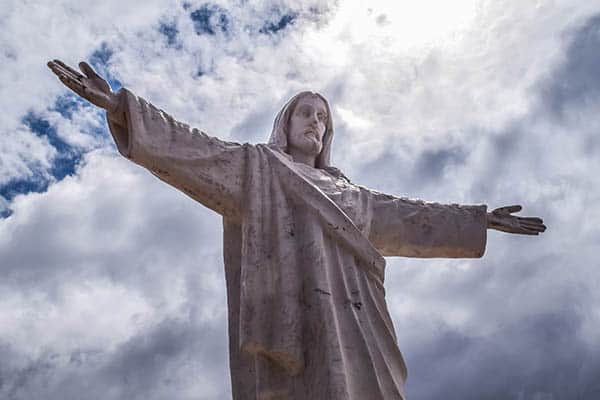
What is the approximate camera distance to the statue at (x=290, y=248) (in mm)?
6633

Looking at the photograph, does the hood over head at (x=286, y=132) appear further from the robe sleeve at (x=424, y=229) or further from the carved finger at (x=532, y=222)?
the carved finger at (x=532, y=222)

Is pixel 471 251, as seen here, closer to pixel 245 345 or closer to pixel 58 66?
pixel 245 345

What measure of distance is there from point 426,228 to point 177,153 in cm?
304

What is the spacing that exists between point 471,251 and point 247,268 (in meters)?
3.01

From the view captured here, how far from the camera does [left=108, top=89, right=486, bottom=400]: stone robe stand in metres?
6.62

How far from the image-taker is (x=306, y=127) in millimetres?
8867

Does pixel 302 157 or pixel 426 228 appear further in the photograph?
pixel 302 157

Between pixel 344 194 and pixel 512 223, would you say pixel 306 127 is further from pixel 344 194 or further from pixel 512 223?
pixel 512 223

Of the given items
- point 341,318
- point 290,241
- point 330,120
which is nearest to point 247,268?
point 290,241

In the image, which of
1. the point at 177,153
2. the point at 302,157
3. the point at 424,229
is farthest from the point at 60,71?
the point at 424,229

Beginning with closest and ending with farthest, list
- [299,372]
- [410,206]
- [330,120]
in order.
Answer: [299,372] < [410,206] < [330,120]

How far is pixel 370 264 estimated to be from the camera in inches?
297

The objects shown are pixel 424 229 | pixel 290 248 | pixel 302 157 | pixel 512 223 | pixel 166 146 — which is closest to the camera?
pixel 290 248

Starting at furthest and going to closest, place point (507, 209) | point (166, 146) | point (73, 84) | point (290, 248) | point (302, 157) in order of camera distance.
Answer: point (507, 209) → point (302, 157) → point (166, 146) → point (290, 248) → point (73, 84)
